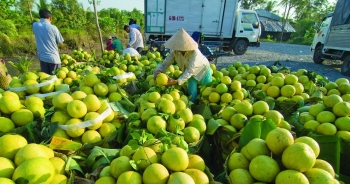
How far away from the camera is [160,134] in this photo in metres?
1.66

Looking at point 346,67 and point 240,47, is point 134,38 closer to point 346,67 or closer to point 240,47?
point 346,67

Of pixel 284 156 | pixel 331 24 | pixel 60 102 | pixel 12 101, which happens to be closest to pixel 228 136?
pixel 284 156

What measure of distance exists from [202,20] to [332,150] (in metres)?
12.8

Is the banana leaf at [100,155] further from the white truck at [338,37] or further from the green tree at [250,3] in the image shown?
the green tree at [250,3]

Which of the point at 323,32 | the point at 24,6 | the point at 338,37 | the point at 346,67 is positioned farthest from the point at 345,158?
the point at 24,6

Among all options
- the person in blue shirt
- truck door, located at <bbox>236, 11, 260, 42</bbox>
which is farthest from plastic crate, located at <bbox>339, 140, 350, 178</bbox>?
truck door, located at <bbox>236, 11, 260, 42</bbox>

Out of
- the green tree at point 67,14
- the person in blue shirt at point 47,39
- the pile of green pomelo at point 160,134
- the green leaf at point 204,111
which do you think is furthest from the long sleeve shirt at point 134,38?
the green tree at point 67,14

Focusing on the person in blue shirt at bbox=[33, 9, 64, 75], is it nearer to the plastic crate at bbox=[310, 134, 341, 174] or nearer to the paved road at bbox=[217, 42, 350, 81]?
the plastic crate at bbox=[310, 134, 341, 174]

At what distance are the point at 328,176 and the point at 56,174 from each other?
1.62 metres

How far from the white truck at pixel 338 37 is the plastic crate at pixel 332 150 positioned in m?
9.11

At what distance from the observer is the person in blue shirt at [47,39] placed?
15.1ft

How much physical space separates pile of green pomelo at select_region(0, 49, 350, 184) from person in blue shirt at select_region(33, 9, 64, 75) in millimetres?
1932

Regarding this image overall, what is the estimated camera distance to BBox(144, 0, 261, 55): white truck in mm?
13055

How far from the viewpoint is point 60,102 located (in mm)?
1949
